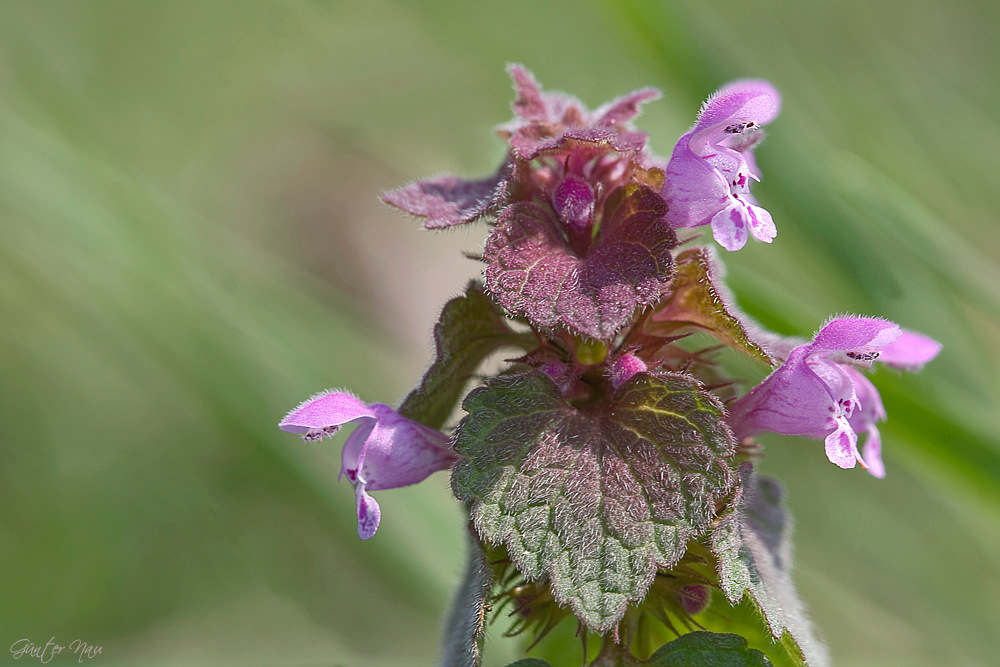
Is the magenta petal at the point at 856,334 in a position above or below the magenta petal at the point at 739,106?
below

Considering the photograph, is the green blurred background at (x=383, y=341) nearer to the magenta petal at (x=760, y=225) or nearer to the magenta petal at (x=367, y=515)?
the magenta petal at (x=367, y=515)

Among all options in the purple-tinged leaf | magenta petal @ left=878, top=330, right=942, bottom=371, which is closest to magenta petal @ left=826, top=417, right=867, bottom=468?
magenta petal @ left=878, top=330, right=942, bottom=371

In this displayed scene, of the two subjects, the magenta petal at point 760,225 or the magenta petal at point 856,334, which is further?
the magenta petal at point 856,334

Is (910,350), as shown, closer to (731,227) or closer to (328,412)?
(731,227)

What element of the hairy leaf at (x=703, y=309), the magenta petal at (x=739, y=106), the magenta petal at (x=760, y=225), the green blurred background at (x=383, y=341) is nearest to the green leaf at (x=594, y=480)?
the hairy leaf at (x=703, y=309)

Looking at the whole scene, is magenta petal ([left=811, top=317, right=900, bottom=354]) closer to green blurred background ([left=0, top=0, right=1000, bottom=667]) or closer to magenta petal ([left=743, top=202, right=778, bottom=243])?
magenta petal ([left=743, top=202, right=778, bottom=243])

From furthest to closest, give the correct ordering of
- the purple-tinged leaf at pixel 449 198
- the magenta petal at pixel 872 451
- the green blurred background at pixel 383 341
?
the green blurred background at pixel 383 341 < the magenta petal at pixel 872 451 < the purple-tinged leaf at pixel 449 198

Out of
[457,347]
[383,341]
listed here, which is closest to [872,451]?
[457,347]
